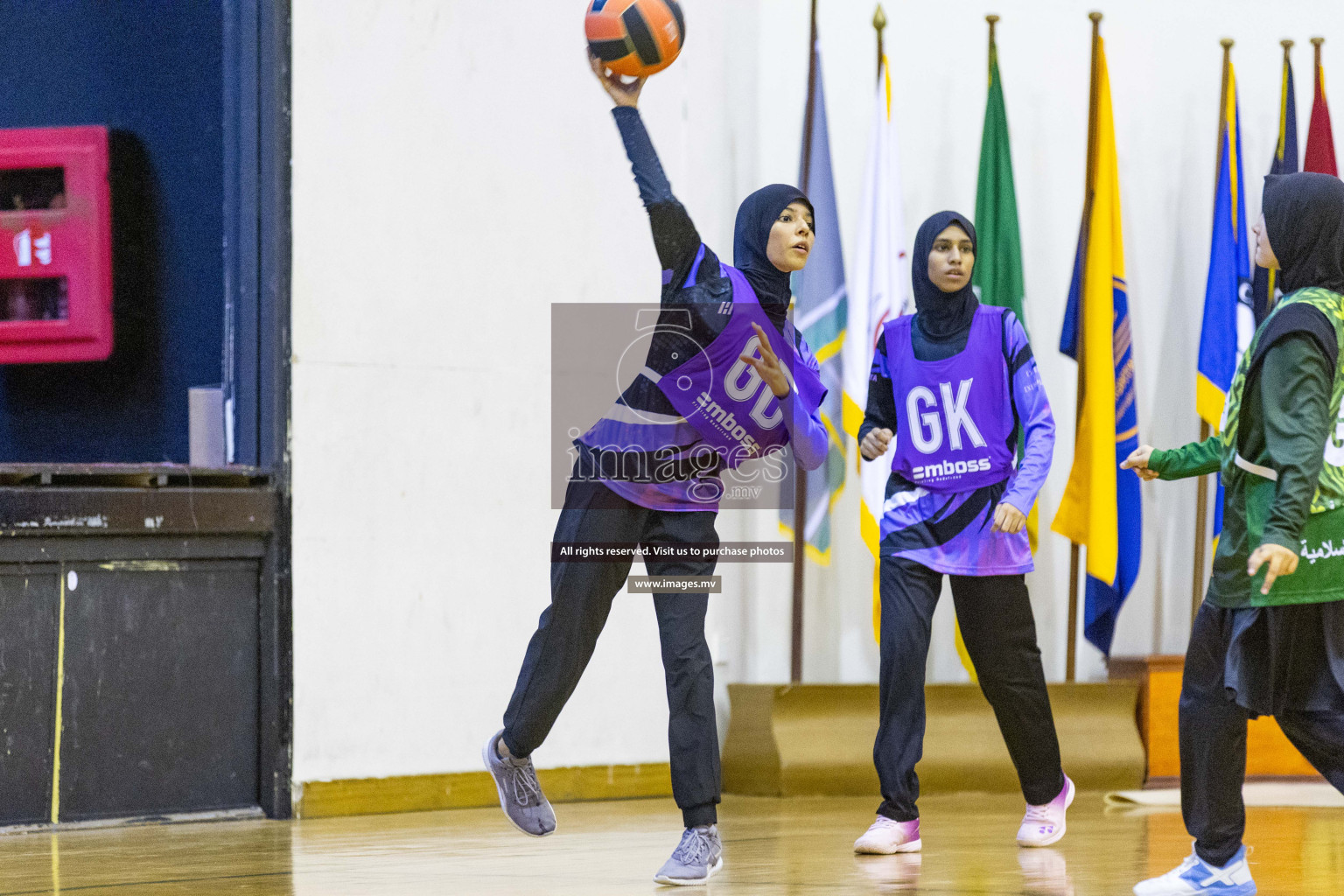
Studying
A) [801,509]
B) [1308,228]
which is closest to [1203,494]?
[801,509]

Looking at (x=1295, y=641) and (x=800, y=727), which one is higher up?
(x=1295, y=641)

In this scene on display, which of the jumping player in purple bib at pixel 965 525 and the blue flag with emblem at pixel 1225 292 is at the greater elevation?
the blue flag with emblem at pixel 1225 292

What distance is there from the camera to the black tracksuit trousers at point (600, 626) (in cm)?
301

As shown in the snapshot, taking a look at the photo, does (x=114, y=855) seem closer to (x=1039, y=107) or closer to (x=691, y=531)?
(x=691, y=531)

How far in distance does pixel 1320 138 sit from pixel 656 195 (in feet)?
12.6

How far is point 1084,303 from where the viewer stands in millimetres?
5445

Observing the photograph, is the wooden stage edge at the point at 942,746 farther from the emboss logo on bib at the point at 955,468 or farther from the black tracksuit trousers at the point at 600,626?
the black tracksuit trousers at the point at 600,626

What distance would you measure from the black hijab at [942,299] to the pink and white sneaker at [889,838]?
4.25 ft

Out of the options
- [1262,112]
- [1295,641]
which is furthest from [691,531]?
[1262,112]

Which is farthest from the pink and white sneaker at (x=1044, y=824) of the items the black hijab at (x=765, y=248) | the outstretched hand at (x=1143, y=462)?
the black hijab at (x=765, y=248)

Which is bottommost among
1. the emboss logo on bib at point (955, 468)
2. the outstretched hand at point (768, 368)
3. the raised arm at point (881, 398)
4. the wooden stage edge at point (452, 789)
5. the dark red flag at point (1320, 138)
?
the wooden stage edge at point (452, 789)

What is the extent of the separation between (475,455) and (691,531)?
1.85 metres

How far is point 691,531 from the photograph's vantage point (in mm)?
3037

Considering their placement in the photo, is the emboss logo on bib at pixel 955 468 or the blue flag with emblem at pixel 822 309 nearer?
the emboss logo on bib at pixel 955 468
